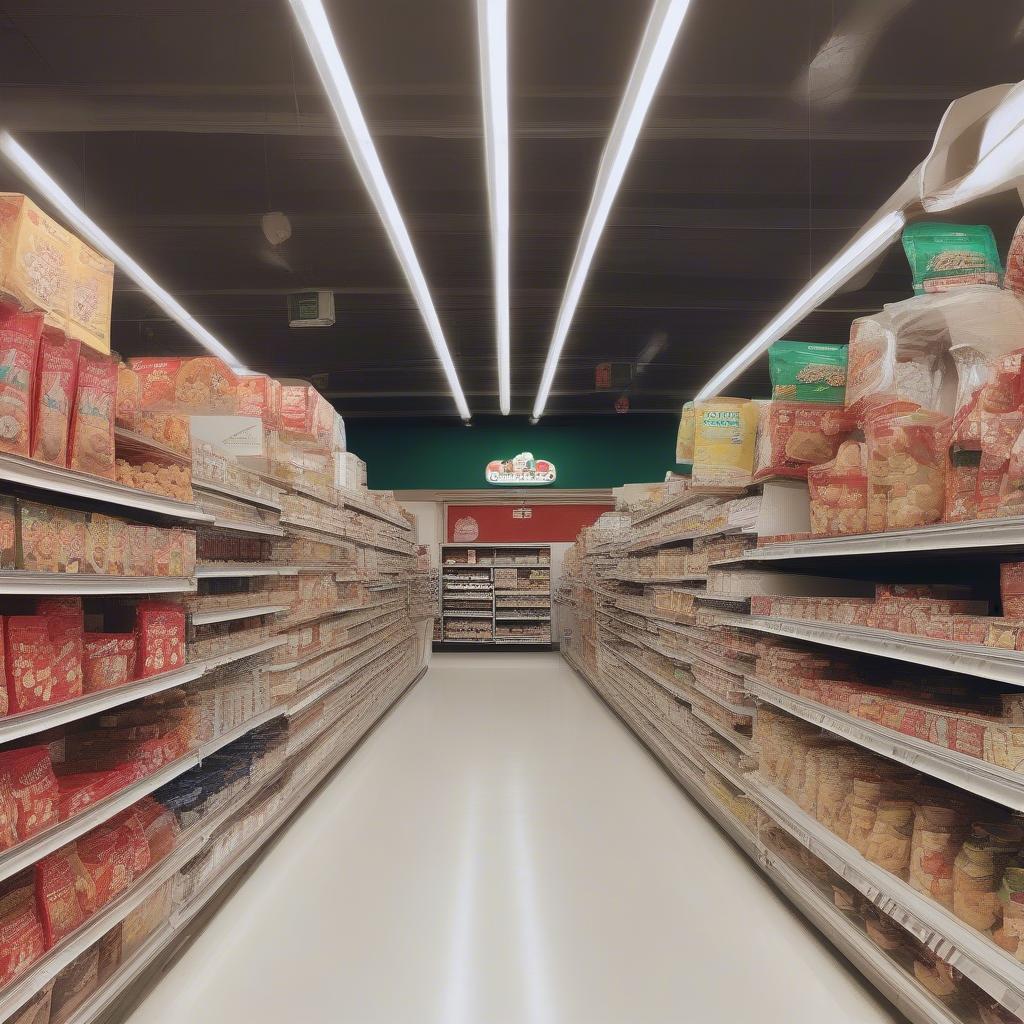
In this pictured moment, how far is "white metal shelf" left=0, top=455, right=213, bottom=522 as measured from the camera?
5.55 ft

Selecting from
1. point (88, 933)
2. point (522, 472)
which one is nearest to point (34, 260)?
point (88, 933)

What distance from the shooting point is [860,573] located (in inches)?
137

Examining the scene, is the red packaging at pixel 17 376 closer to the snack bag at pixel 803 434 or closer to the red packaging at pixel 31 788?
the red packaging at pixel 31 788

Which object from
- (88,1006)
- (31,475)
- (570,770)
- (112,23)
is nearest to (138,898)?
(88,1006)

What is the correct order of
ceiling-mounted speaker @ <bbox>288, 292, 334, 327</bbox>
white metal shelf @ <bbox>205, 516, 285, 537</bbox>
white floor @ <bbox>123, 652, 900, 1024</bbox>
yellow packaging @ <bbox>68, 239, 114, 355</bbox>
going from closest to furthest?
1. yellow packaging @ <bbox>68, 239, 114, 355</bbox>
2. white floor @ <bbox>123, 652, 900, 1024</bbox>
3. white metal shelf @ <bbox>205, 516, 285, 537</bbox>
4. ceiling-mounted speaker @ <bbox>288, 292, 334, 327</bbox>

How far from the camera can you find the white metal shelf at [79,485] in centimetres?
169

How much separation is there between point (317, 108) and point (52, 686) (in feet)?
14.6

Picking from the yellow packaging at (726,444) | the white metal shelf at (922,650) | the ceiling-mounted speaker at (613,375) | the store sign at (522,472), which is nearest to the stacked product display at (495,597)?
the store sign at (522,472)

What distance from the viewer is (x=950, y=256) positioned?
254 centimetres

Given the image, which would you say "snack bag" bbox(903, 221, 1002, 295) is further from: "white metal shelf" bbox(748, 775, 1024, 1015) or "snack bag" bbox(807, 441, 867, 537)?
"white metal shelf" bbox(748, 775, 1024, 1015)

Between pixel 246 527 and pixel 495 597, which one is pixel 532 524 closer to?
pixel 495 597

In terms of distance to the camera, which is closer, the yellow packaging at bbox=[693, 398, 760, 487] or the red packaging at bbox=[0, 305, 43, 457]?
the red packaging at bbox=[0, 305, 43, 457]

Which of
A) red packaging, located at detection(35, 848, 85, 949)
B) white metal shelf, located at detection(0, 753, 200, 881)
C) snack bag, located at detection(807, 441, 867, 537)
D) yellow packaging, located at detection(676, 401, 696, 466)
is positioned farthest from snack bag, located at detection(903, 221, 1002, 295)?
red packaging, located at detection(35, 848, 85, 949)

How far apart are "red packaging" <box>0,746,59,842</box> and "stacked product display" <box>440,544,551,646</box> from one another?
1184cm
